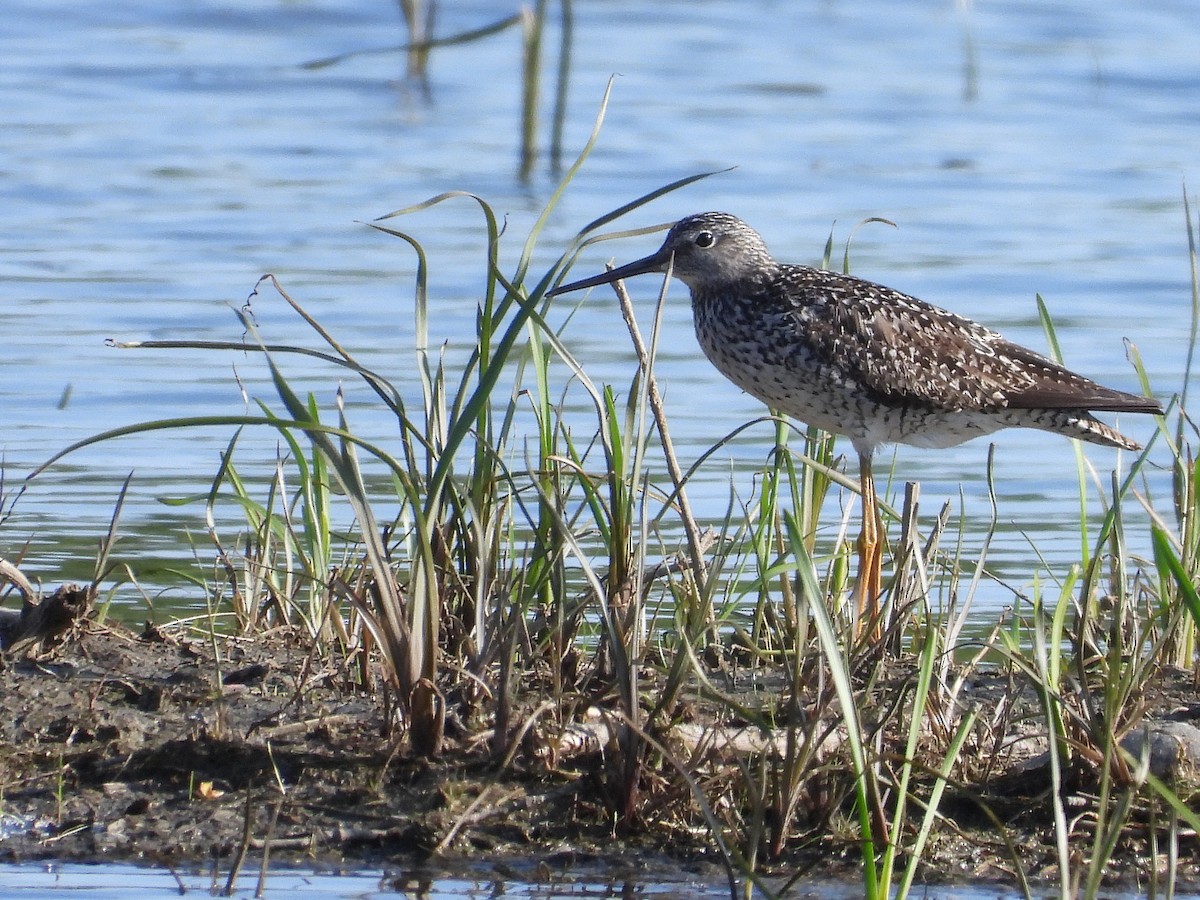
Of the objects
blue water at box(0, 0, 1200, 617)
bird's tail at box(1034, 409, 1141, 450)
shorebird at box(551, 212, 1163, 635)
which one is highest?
shorebird at box(551, 212, 1163, 635)

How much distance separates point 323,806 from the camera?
15.8 feet

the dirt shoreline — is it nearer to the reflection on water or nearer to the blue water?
the reflection on water

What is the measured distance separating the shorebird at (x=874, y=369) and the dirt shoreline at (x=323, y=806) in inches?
85.5

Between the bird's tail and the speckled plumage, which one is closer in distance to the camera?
the speckled plumage

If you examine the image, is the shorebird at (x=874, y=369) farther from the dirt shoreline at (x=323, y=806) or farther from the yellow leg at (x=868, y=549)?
the dirt shoreline at (x=323, y=806)

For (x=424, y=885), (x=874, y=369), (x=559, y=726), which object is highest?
(x=874, y=369)

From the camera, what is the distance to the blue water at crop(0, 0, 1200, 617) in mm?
9398

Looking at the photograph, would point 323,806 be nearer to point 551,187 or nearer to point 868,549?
point 868,549

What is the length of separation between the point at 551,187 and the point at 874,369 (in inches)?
329

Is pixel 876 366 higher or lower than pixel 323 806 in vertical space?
higher

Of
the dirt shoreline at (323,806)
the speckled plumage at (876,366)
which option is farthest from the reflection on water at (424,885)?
the speckled plumage at (876,366)

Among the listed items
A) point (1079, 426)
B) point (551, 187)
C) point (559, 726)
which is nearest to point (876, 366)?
point (1079, 426)

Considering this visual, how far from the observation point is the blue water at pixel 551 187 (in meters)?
9.40

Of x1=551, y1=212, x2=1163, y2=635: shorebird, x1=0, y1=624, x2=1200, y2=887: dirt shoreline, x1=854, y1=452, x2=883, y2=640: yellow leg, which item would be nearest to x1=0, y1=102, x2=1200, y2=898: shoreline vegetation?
x1=0, y1=624, x2=1200, y2=887: dirt shoreline
